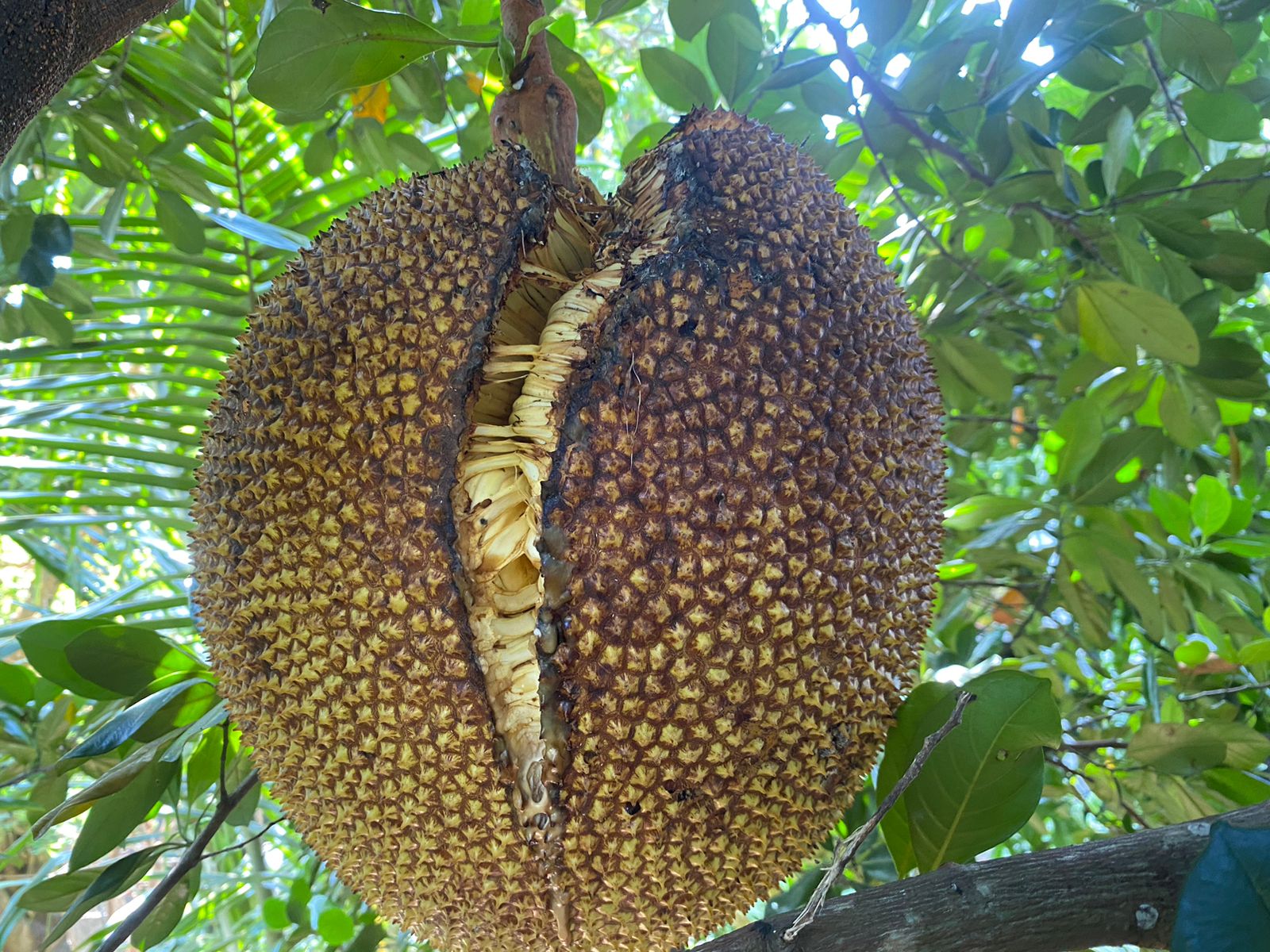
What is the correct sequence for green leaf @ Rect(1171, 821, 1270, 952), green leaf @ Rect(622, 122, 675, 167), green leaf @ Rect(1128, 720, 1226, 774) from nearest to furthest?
green leaf @ Rect(1171, 821, 1270, 952) → green leaf @ Rect(1128, 720, 1226, 774) → green leaf @ Rect(622, 122, 675, 167)

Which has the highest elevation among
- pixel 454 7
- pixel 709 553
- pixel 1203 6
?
pixel 454 7

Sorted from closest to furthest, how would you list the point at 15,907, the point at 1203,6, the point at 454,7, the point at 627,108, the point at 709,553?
the point at 709,553, the point at 15,907, the point at 1203,6, the point at 454,7, the point at 627,108

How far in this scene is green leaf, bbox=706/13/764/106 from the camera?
3.56ft

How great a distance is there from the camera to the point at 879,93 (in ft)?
3.64

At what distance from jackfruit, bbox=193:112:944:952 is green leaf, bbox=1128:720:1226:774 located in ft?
1.24

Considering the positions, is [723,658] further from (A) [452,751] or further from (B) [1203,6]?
(B) [1203,6]

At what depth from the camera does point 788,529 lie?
688 mm

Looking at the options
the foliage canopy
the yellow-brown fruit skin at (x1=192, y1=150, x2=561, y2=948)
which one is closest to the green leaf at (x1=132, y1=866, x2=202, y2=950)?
the foliage canopy

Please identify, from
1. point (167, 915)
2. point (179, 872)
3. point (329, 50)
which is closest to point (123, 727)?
point (179, 872)

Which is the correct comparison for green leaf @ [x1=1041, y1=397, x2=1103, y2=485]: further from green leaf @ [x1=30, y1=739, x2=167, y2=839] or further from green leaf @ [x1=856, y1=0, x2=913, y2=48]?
green leaf @ [x1=30, y1=739, x2=167, y2=839]

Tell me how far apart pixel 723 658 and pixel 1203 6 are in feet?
3.65

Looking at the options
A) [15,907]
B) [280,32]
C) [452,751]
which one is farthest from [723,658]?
[15,907]

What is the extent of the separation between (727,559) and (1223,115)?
0.98m

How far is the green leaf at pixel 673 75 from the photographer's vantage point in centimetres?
120
